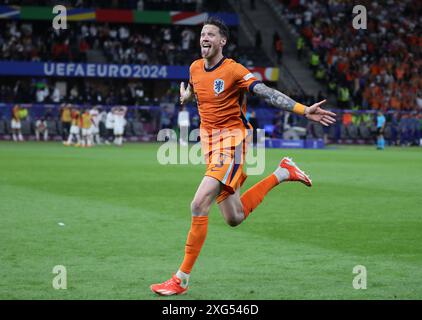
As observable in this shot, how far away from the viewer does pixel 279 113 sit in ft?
155

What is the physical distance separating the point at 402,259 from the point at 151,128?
123 feet

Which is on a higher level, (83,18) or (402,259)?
(83,18)

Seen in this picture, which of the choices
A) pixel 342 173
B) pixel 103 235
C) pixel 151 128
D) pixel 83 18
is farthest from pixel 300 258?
pixel 83 18

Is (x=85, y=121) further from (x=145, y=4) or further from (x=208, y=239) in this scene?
(x=208, y=239)

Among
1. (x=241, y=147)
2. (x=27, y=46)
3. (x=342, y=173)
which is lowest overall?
(x=342, y=173)

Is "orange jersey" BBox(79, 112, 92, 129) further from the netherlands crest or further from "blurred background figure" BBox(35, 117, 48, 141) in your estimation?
the netherlands crest

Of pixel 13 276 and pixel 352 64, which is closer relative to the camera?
pixel 13 276

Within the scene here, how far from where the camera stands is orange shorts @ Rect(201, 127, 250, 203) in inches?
334

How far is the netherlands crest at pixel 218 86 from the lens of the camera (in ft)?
Result: 28.6

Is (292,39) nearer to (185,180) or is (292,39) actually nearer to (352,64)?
(352,64)

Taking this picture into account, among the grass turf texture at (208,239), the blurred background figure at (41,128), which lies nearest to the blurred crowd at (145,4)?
the blurred background figure at (41,128)

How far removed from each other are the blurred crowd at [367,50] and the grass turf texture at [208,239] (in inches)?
1075

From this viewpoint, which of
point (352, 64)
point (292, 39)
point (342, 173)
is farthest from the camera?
point (292, 39)

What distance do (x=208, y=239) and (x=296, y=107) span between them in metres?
3.88
